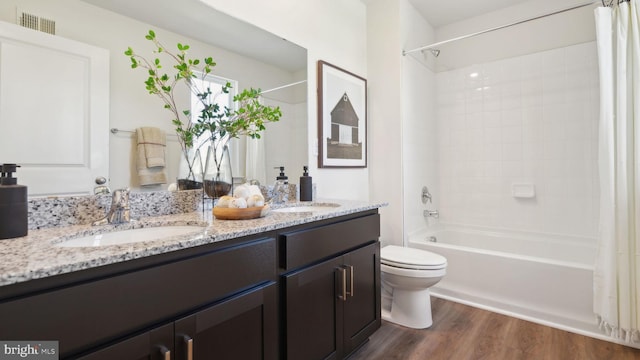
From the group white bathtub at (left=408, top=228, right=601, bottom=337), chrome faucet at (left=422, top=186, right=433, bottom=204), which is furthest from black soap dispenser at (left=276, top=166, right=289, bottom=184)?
chrome faucet at (left=422, top=186, right=433, bottom=204)

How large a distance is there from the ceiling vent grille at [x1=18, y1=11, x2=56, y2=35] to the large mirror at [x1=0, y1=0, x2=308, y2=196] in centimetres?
1

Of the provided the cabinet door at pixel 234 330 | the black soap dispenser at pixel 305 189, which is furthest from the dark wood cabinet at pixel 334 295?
the black soap dispenser at pixel 305 189

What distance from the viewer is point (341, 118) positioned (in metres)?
2.45

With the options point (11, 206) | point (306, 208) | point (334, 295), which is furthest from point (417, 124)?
point (11, 206)

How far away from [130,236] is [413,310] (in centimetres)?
172

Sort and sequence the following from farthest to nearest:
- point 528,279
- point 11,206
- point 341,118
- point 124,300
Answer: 1. point 341,118
2. point 528,279
3. point 11,206
4. point 124,300

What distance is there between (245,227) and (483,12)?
313 centimetres

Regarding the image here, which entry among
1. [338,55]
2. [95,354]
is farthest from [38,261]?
[338,55]

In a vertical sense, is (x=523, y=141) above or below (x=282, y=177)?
above

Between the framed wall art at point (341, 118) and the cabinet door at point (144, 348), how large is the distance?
1.59 metres

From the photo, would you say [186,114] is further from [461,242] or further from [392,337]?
[461,242]

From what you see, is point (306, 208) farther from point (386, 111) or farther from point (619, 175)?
point (619, 175)

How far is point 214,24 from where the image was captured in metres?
1.60

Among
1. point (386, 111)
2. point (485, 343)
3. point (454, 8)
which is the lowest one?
point (485, 343)
